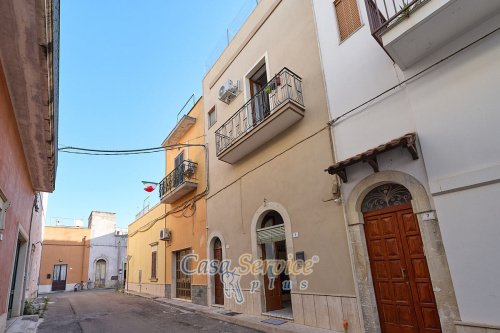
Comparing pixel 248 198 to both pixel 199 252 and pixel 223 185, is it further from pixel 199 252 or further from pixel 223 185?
pixel 199 252

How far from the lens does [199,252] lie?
39.5 ft

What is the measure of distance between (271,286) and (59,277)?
88.9 ft

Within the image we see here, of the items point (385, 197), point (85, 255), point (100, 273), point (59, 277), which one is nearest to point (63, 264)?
point (59, 277)

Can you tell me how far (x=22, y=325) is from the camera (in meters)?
7.69

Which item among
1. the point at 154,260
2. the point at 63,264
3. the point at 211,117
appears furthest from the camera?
the point at 63,264

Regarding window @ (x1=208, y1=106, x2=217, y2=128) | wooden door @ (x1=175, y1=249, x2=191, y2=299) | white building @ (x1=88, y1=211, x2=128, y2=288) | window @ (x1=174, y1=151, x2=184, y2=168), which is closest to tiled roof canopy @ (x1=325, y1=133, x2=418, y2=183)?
window @ (x1=208, y1=106, x2=217, y2=128)

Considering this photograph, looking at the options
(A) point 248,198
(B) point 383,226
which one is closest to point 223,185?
(A) point 248,198

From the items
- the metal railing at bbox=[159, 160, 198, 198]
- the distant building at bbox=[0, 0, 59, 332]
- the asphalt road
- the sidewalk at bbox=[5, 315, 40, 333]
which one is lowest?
the asphalt road

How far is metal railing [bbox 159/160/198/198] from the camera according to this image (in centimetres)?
1311

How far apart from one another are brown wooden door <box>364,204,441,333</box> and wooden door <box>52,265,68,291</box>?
30.6 meters

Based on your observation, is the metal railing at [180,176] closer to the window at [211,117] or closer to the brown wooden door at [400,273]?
the window at [211,117]

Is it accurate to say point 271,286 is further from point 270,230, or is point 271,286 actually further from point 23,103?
point 23,103

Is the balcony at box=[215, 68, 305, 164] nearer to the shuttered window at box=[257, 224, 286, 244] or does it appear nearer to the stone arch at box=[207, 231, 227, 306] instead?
the shuttered window at box=[257, 224, 286, 244]

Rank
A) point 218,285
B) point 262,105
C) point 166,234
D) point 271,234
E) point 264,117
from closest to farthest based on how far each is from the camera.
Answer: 1. point 264,117
2. point 271,234
3. point 262,105
4. point 218,285
5. point 166,234
